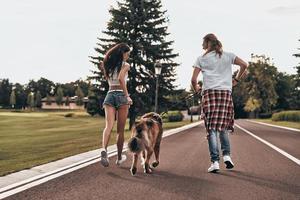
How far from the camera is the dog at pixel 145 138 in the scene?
601cm

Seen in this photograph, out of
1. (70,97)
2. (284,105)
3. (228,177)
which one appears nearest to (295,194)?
(228,177)

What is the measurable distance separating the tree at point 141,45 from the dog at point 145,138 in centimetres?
2039

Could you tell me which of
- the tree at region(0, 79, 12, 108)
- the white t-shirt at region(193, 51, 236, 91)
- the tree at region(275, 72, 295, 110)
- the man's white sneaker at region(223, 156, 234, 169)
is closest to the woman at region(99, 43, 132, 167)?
the white t-shirt at region(193, 51, 236, 91)

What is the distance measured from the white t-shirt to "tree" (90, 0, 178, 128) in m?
20.4

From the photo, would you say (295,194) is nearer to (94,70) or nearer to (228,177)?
(228,177)

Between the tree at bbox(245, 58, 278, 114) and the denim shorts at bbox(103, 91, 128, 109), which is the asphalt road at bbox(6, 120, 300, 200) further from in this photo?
the tree at bbox(245, 58, 278, 114)

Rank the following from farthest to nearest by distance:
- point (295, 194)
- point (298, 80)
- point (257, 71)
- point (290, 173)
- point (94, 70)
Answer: point (257, 71)
point (298, 80)
point (94, 70)
point (290, 173)
point (295, 194)

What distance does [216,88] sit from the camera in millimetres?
6766

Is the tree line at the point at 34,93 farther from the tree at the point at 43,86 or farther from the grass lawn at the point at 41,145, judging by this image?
the grass lawn at the point at 41,145

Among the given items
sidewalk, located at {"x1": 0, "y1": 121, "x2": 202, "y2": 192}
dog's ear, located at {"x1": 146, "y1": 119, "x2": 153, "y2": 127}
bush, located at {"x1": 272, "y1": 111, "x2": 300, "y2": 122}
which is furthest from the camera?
bush, located at {"x1": 272, "y1": 111, "x2": 300, "y2": 122}

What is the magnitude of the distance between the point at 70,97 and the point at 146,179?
159570mm

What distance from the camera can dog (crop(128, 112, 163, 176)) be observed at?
6.01 meters

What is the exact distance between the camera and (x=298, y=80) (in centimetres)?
4769

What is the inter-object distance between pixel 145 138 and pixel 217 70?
1724 mm
